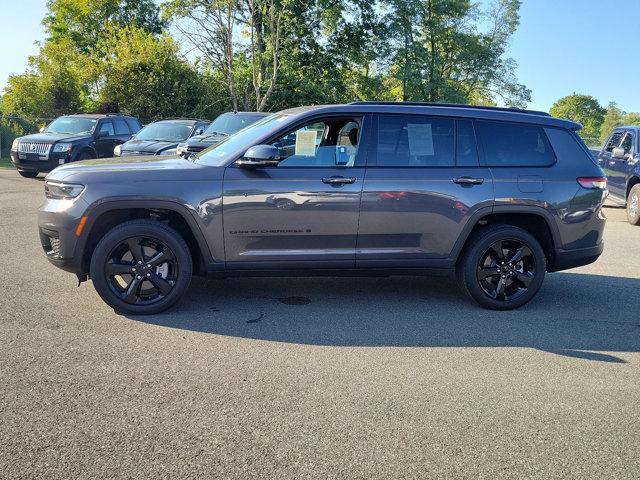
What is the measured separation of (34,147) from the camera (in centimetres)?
1507

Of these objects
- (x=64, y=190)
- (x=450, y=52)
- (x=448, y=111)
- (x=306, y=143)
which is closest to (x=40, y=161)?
(x=64, y=190)

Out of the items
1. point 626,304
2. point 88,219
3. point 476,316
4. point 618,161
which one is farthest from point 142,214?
point 618,161

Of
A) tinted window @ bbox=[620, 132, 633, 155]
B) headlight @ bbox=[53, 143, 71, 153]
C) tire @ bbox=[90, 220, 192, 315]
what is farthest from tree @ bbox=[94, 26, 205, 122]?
tire @ bbox=[90, 220, 192, 315]

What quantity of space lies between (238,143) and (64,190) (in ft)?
4.96

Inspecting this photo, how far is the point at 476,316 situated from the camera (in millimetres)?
5332

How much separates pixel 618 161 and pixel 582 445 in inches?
417

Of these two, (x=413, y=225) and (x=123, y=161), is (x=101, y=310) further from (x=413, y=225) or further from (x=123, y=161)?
(x=413, y=225)

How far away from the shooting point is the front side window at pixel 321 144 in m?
5.13

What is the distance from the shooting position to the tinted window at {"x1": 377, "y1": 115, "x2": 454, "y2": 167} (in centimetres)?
527

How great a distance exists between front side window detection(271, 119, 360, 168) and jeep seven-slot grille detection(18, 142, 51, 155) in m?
11.7

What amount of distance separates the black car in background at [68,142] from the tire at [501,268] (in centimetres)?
1216

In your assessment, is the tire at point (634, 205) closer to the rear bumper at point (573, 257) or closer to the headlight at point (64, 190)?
the rear bumper at point (573, 257)

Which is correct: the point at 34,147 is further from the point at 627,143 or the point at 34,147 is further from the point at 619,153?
the point at 627,143

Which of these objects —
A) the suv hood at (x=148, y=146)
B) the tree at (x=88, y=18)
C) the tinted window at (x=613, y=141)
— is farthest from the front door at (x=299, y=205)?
the tree at (x=88, y=18)
